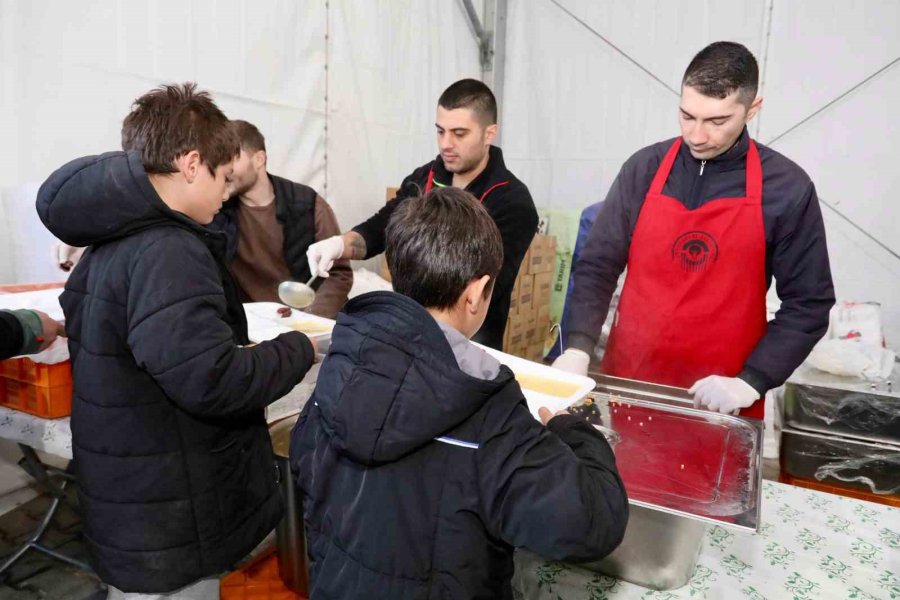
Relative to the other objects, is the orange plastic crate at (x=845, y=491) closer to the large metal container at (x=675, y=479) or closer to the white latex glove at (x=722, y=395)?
the white latex glove at (x=722, y=395)

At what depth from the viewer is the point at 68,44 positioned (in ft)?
6.93

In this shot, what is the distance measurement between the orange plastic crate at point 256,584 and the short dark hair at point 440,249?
1.06m

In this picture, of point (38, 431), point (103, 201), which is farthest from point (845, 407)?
point (38, 431)

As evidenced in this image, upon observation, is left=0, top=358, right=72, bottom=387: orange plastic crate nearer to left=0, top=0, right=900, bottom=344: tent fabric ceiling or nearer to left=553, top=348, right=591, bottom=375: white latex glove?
left=0, top=0, right=900, bottom=344: tent fabric ceiling

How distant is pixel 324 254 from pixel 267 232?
0.47 m

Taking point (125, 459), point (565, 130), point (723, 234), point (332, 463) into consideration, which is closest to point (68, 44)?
point (125, 459)

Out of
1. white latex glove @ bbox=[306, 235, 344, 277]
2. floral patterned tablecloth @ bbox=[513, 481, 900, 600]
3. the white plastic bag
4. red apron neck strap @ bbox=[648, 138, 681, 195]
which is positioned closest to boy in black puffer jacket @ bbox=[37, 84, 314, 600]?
floral patterned tablecloth @ bbox=[513, 481, 900, 600]

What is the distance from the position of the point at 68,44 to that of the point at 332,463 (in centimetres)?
204

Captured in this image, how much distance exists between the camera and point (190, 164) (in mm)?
1176

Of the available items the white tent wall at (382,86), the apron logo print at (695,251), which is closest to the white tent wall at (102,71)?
the white tent wall at (382,86)

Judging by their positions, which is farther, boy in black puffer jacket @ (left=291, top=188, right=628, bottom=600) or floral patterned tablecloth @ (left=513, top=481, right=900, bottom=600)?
floral patterned tablecloth @ (left=513, top=481, right=900, bottom=600)

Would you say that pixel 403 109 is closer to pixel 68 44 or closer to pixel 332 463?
pixel 68 44

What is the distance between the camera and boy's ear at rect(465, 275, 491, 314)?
0.87 metres

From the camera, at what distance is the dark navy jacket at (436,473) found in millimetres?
737
